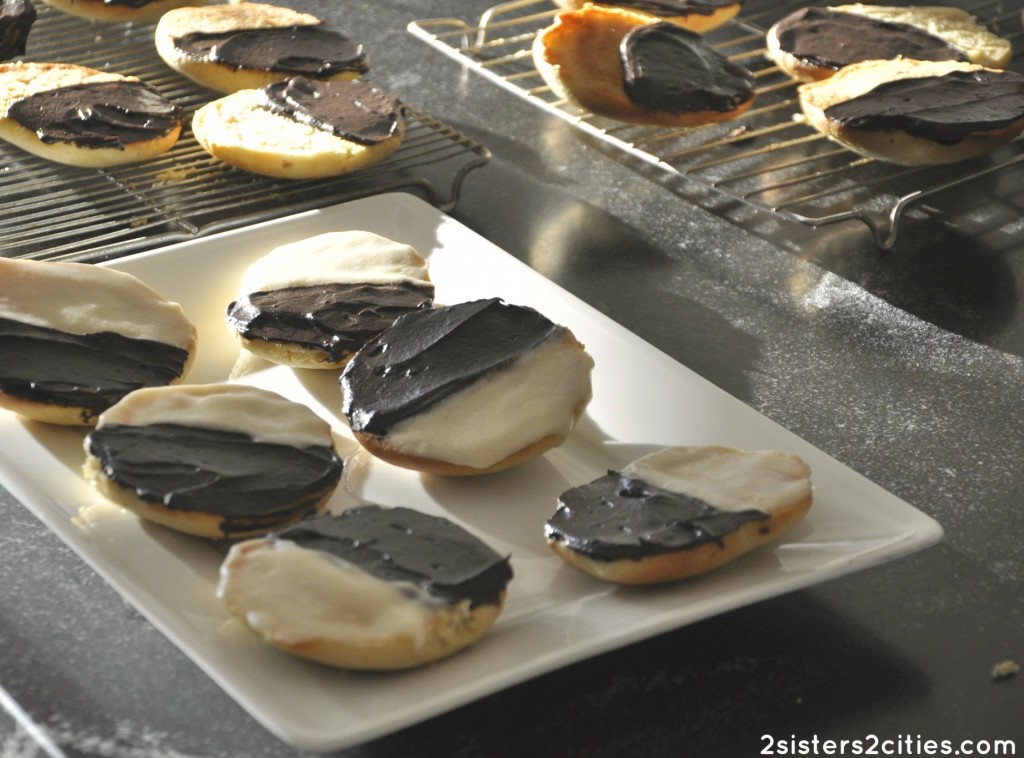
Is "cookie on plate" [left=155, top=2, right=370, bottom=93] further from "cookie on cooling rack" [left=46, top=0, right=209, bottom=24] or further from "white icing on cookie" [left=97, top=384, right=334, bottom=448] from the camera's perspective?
"white icing on cookie" [left=97, top=384, right=334, bottom=448]

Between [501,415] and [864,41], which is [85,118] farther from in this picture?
A: [864,41]

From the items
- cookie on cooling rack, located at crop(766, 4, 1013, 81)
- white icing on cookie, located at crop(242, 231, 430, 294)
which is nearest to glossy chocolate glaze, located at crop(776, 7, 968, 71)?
cookie on cooling rack, located at crop(766, 4, 1013, 81)

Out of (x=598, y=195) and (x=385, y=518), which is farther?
(x=598, y=195)

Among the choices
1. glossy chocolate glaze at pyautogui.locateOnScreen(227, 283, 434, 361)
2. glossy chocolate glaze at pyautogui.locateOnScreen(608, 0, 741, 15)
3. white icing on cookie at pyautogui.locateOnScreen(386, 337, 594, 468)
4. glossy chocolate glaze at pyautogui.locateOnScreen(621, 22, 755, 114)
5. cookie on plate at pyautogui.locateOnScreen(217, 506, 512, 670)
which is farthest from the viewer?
glossy chocolate glaze at pyautogui.locateOnScreen(608, 0, 741, 15)

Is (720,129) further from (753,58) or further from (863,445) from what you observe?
(863,445)

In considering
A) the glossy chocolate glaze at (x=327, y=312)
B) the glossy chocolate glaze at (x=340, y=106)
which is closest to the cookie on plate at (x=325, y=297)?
the glossy chocolate glaze at (x=327, y=312)

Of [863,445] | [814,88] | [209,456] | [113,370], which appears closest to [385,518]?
[209,456]

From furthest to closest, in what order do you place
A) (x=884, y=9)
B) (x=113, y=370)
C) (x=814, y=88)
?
1. (x=884, y=9)
2. (x=814, y=88)
3. (x=113, y=370)
